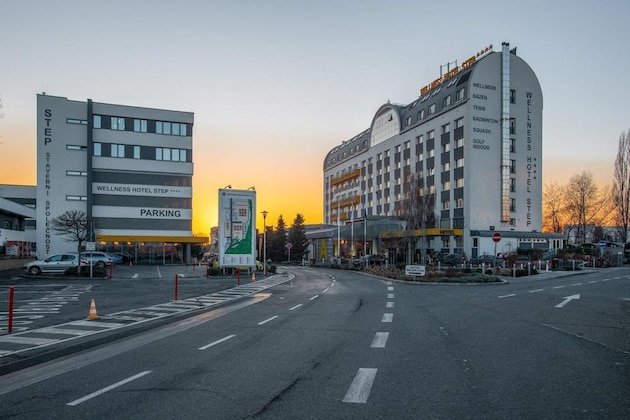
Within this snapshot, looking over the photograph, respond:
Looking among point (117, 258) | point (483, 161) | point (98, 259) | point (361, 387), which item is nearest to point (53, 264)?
point (98, 259)

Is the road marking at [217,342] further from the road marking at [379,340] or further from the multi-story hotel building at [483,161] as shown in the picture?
the multi-story hotel building at [483,161]

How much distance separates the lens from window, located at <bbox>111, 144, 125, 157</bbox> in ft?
203

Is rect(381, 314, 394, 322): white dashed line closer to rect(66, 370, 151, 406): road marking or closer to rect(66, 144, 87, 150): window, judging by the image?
rect(66, 370, 151, 406): road marking

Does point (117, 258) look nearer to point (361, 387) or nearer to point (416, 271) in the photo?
point (416, 271)

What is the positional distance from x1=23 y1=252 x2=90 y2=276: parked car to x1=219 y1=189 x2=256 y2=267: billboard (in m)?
10.7

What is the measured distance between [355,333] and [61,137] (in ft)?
189

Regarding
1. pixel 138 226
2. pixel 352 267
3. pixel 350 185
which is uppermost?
pixel 350 185

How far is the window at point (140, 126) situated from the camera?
62.9 metres

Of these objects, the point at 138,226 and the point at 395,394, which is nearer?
the point at 395,394

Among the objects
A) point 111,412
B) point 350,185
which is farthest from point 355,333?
point 350,185

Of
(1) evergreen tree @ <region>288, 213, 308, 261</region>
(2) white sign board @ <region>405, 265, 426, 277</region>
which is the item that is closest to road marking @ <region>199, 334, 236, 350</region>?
(2) white sign board @ <region>405, 265, 426, 277</region>

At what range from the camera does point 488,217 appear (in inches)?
2446

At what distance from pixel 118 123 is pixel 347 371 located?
6108 centimetres

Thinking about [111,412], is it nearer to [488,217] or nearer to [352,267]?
[352,267]
